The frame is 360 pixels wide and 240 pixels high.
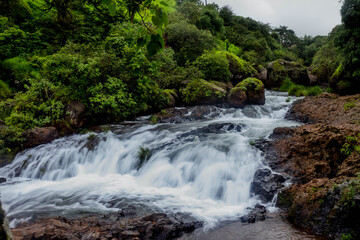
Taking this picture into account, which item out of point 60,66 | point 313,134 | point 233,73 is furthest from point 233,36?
point 313,134

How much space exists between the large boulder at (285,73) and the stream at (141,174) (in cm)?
1477

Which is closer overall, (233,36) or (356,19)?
(356,19)

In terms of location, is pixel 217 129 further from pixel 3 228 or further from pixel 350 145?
pixel 3 228

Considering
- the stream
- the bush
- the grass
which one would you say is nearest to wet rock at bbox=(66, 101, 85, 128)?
the stream

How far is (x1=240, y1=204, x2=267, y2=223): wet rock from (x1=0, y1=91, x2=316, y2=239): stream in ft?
0.63

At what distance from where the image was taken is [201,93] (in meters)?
13.7

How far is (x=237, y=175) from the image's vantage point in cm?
602

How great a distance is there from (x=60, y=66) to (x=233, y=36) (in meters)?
25.2

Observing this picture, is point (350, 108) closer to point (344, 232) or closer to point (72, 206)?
point (344, 232)

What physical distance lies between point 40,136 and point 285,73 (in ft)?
70.9

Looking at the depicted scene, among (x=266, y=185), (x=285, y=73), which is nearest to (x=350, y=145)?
(x=266, y=185)

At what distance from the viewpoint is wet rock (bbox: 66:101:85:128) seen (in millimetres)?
9953

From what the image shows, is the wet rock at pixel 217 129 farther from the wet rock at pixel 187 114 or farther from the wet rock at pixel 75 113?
the wet rock at pixel 75 113

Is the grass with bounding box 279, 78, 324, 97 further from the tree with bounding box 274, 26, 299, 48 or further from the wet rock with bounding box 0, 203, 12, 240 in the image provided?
the tree with bounding box 274, 26, 299, 48
